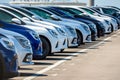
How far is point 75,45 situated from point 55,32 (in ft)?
11.1

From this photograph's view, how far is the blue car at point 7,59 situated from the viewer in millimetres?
10641

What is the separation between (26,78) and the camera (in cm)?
1236

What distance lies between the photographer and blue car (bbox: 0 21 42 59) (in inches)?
591

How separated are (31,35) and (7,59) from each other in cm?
480

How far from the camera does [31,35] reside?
1548 cm

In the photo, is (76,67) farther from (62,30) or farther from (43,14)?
(43,14)

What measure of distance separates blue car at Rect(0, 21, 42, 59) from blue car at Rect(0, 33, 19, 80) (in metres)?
4.03

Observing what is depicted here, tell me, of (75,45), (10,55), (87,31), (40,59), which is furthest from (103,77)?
(87,31)

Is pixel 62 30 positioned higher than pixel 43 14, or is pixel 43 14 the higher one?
pixel 43 14

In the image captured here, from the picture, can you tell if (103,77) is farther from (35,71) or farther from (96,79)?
(35,71)

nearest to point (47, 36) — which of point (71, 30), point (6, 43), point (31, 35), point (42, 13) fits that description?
point (31, 35)

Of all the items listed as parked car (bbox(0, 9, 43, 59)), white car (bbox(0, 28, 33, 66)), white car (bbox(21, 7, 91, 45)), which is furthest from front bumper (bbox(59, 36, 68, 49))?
white car (bbox(0, 28, 33, 66))

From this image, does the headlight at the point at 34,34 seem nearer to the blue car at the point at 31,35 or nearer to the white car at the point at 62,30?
the blue car at the point at 31,35

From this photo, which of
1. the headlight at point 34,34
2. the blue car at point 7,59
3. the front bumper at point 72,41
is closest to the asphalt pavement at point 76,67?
the headlight at point 34,34
